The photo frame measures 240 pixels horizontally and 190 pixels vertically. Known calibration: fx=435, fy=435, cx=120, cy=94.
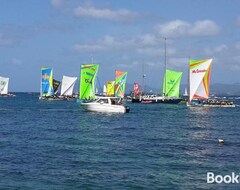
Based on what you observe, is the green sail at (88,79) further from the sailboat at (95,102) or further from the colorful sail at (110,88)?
the colorful sail at (110,88)

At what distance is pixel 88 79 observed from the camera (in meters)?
91.6

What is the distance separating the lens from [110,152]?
35.7m

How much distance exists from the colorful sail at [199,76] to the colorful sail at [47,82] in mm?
74187

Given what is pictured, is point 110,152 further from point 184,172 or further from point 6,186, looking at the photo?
point 6,186

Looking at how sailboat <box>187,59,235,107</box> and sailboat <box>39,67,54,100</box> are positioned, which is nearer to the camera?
sailboat <box>187,59,235,107</box>

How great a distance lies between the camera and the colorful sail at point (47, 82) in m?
162

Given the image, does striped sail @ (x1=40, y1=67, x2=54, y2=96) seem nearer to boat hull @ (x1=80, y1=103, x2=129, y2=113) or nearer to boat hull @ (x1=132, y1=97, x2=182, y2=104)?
boat hull @ (x1=132, y1=97, x2=182, y2=104)

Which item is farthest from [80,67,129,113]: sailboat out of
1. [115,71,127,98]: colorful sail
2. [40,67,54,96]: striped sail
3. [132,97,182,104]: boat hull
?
[40,67,54,96]: striped sail

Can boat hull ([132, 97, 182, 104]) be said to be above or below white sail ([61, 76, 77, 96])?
below

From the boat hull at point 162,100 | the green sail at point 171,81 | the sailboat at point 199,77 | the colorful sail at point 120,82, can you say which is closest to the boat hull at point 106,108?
the sailboat at point 199,77

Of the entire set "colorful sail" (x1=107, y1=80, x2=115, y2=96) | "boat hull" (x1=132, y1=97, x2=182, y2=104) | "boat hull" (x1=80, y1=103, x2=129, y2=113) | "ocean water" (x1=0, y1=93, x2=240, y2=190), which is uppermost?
"colorful sail" (x1=107, y1=80, x2=115, y2=96)

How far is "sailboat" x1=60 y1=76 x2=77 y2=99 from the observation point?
565ft

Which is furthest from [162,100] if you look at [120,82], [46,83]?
[46,83]

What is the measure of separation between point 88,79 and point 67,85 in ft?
282
